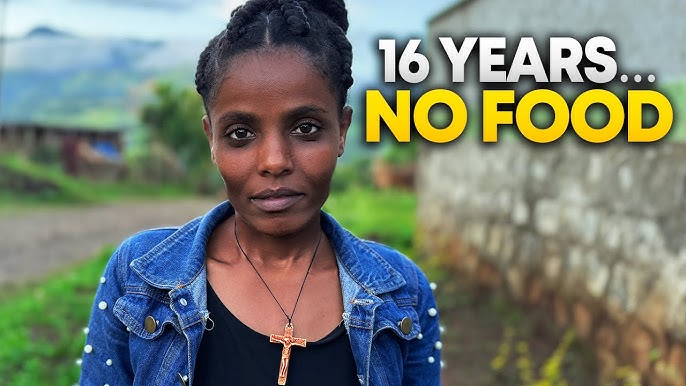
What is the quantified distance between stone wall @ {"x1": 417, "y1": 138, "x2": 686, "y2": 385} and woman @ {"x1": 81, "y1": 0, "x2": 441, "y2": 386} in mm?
2648

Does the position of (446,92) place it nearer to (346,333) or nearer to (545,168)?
(545,168)

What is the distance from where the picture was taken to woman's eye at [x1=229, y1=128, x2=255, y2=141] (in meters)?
1.55

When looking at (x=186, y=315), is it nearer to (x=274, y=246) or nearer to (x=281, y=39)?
(x=274, y=246)

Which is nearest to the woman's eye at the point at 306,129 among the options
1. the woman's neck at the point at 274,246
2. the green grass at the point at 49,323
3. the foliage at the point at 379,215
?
the woman's neck at the point at 274,246

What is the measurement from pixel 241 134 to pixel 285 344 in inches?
17.8

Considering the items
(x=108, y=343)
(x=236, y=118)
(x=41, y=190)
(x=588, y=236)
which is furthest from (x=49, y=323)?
(x=41, y=190)

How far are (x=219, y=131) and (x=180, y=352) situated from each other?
1.56 ft

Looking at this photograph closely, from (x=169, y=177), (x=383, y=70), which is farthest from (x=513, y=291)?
(x=169, y=177)

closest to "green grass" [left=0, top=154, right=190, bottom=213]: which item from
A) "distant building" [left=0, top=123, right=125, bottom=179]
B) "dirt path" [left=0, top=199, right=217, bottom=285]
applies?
"dirt path" [left=0, top=199, right=217, bottom=285]

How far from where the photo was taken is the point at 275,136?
5.01ft

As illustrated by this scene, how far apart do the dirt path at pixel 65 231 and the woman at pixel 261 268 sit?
7086 millimetres

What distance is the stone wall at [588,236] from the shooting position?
3.90m

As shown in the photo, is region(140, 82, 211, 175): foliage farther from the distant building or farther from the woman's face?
the woman's face

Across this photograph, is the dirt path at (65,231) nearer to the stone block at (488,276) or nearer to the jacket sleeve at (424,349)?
the stone block at (488,276)
